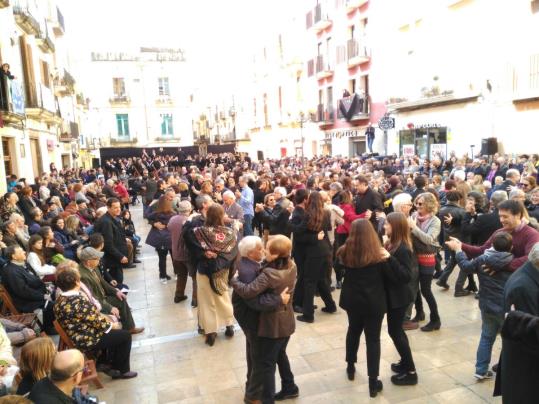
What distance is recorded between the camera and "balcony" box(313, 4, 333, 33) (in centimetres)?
2617

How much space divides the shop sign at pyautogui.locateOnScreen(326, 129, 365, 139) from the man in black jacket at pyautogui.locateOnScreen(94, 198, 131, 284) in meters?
19.1

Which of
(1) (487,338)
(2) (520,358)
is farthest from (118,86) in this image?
(2) (520,358)

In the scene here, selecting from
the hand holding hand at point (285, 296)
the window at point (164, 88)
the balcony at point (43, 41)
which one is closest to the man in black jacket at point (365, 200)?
the hand holding hand at point (285, 296)

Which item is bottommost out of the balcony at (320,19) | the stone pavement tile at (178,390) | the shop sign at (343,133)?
the stone pavement tile at (178,390)

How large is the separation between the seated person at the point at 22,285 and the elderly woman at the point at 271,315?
314 cm

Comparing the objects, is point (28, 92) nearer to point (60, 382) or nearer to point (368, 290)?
point (60, 382)

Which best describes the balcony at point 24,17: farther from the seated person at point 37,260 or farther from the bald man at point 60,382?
the bald man at point 60,382

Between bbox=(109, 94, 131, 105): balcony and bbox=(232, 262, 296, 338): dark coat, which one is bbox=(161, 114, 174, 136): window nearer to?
bbox=(109, 94, 131, 105): balcony

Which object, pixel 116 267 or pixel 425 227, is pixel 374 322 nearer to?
pixel 425 227

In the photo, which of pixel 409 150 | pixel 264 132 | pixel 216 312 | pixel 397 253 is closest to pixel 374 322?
pixel 397 253

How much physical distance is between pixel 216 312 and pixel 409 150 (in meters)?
16.8

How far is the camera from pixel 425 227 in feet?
16.7

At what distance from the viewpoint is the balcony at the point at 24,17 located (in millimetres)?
14323

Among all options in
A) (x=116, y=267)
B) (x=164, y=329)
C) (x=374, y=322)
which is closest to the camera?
(x=374, y=322)
